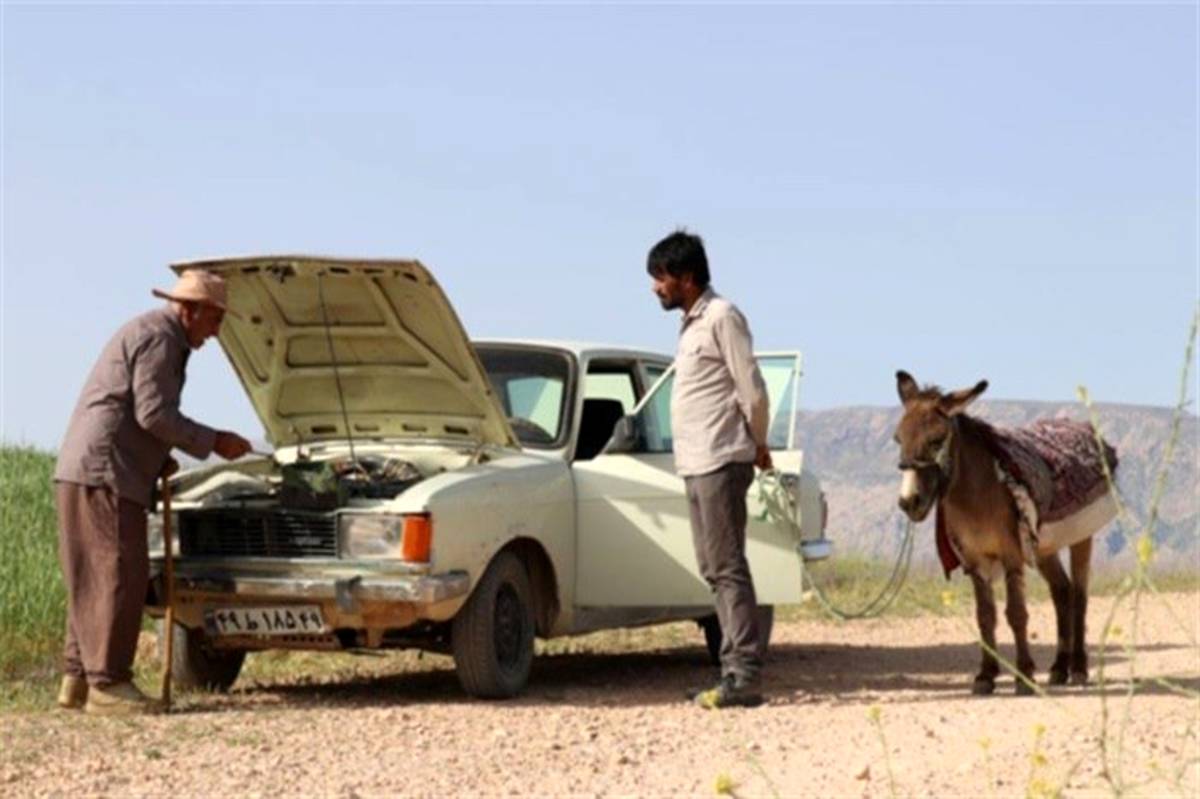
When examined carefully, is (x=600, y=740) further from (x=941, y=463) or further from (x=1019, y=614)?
(x=1019, y=614)

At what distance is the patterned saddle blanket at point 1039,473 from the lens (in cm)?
1130

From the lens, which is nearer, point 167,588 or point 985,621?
point 167,588

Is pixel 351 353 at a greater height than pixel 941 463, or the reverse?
pixel 351 353

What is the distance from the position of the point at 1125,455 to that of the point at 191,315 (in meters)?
5.71

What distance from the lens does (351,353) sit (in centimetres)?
1132

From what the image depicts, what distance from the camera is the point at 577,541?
11.4 m

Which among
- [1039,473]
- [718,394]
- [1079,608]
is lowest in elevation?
[1079,608]

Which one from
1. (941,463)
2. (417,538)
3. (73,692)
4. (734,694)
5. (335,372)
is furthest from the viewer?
(335,372)

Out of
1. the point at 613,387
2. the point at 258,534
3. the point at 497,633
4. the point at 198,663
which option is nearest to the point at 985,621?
the point at 497,633

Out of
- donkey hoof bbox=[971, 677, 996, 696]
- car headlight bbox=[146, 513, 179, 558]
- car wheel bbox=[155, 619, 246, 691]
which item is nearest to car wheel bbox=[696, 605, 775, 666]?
donkey hoof bbox=[971, 677, 996, 696]

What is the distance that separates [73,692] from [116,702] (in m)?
0.35

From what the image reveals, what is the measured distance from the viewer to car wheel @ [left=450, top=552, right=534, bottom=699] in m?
10.5

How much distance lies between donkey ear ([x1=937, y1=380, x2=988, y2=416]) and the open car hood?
2266mm

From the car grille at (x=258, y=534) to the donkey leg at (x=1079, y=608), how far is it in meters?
4.46
